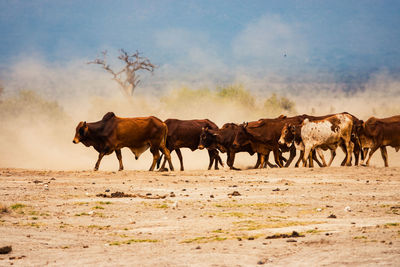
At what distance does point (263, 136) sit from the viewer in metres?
28.4

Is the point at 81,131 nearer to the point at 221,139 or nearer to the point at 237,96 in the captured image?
the point at 221,139

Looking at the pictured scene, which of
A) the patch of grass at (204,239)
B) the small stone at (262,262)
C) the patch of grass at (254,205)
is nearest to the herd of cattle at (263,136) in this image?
the patch of grass at (254,205)

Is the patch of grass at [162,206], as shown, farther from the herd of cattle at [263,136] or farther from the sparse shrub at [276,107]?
the sparse shrub at [276,107]

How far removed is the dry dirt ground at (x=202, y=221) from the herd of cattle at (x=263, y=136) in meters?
4.88

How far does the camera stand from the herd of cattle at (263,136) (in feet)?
87.4

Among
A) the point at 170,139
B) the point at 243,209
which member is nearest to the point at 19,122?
the point at 170,139

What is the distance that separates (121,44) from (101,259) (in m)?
126

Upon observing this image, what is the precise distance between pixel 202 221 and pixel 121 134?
1486 cm

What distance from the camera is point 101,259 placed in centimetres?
962

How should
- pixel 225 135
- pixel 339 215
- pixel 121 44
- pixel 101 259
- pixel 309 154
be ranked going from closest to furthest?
pixel 101 259 < pixel 339 215 < pixel 309 154 < pixel 225 135 < pixel 121 44

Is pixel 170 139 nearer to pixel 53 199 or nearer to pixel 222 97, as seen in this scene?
pixel 53 199

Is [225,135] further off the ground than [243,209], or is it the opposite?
[225,135]

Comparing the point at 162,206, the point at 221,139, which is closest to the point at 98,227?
the point at 162,206

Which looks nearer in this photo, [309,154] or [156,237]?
[156,237]
